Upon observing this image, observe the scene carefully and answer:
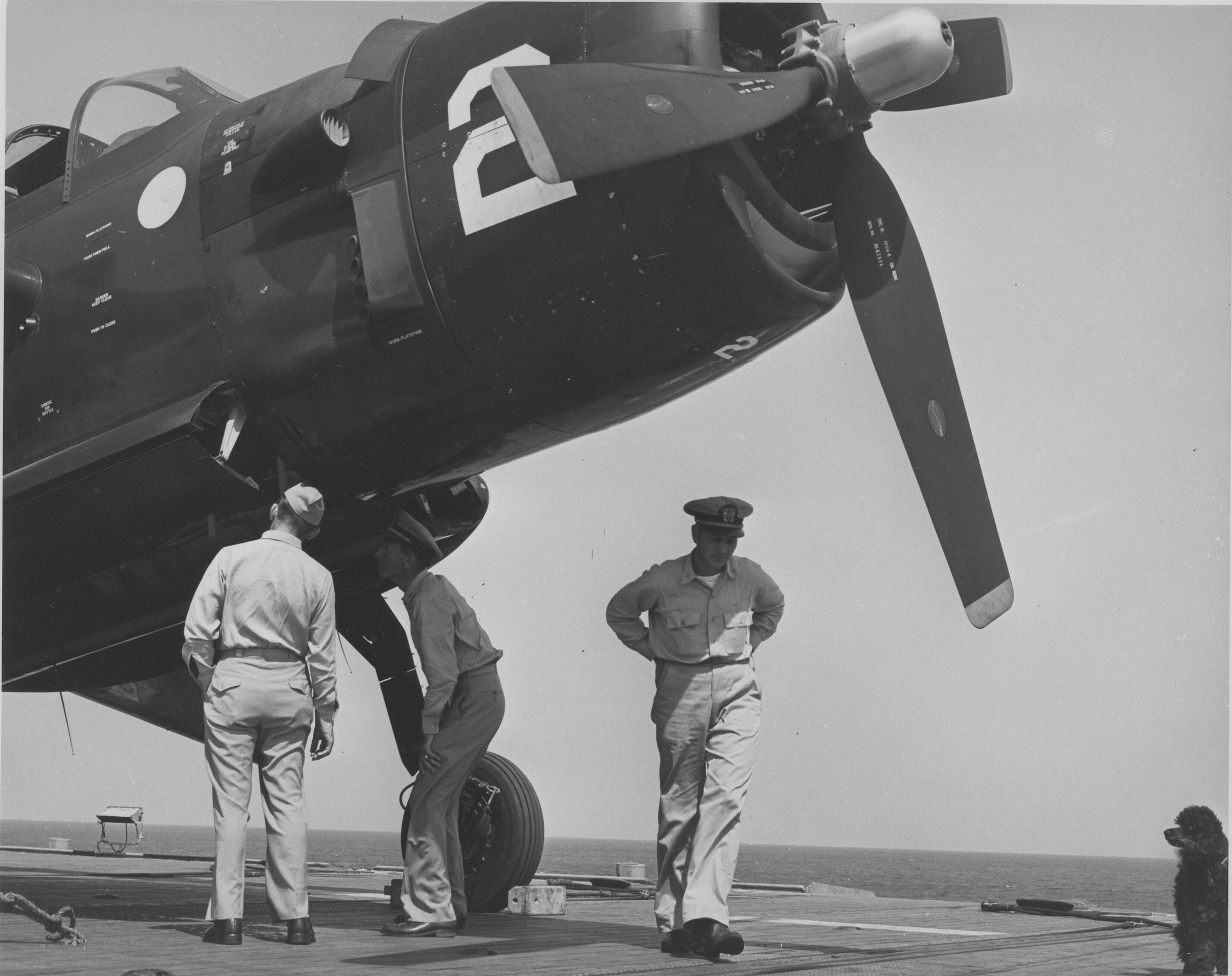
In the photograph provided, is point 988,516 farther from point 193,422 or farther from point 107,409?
point 107,409

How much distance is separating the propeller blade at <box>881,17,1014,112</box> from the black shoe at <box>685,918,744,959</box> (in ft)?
11.8

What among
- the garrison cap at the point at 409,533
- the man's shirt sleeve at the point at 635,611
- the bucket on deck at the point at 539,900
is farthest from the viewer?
the bucket on deck at the point at 539,900

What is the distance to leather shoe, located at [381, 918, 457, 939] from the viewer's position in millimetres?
5746

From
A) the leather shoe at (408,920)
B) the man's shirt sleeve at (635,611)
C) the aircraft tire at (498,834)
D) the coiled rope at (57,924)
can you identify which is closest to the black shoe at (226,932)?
the coiled rope at (57,924)

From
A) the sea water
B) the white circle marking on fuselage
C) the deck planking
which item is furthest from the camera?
the sea water

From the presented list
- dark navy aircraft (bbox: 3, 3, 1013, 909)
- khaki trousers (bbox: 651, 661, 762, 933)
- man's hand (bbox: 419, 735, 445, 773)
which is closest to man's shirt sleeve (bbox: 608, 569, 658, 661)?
khaki trousers (bbox: 651, 661, 762, 933)

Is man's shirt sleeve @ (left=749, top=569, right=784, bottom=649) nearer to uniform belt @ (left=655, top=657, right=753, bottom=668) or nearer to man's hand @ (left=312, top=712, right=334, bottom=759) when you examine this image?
uniform belt @ (left=655, top=657, right=753, bottom=668)

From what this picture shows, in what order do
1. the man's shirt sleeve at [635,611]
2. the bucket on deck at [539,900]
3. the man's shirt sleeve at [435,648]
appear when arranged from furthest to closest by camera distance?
the bucket on deck at [539,900], the man's shirt sleeve at [435,648], the man's shirt sleeve at [635,611]

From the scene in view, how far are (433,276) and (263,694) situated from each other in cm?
176

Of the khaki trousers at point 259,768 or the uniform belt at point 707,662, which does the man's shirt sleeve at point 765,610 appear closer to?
the uniform belt at point 707,662

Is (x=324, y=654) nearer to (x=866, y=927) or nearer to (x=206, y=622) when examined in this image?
(x=206, y=622)

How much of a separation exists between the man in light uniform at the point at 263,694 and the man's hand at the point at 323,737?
62 mm

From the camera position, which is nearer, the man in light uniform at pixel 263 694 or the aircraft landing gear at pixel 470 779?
the man in light uniform at pixel 263 694

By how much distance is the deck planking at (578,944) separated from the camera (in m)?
4.64
